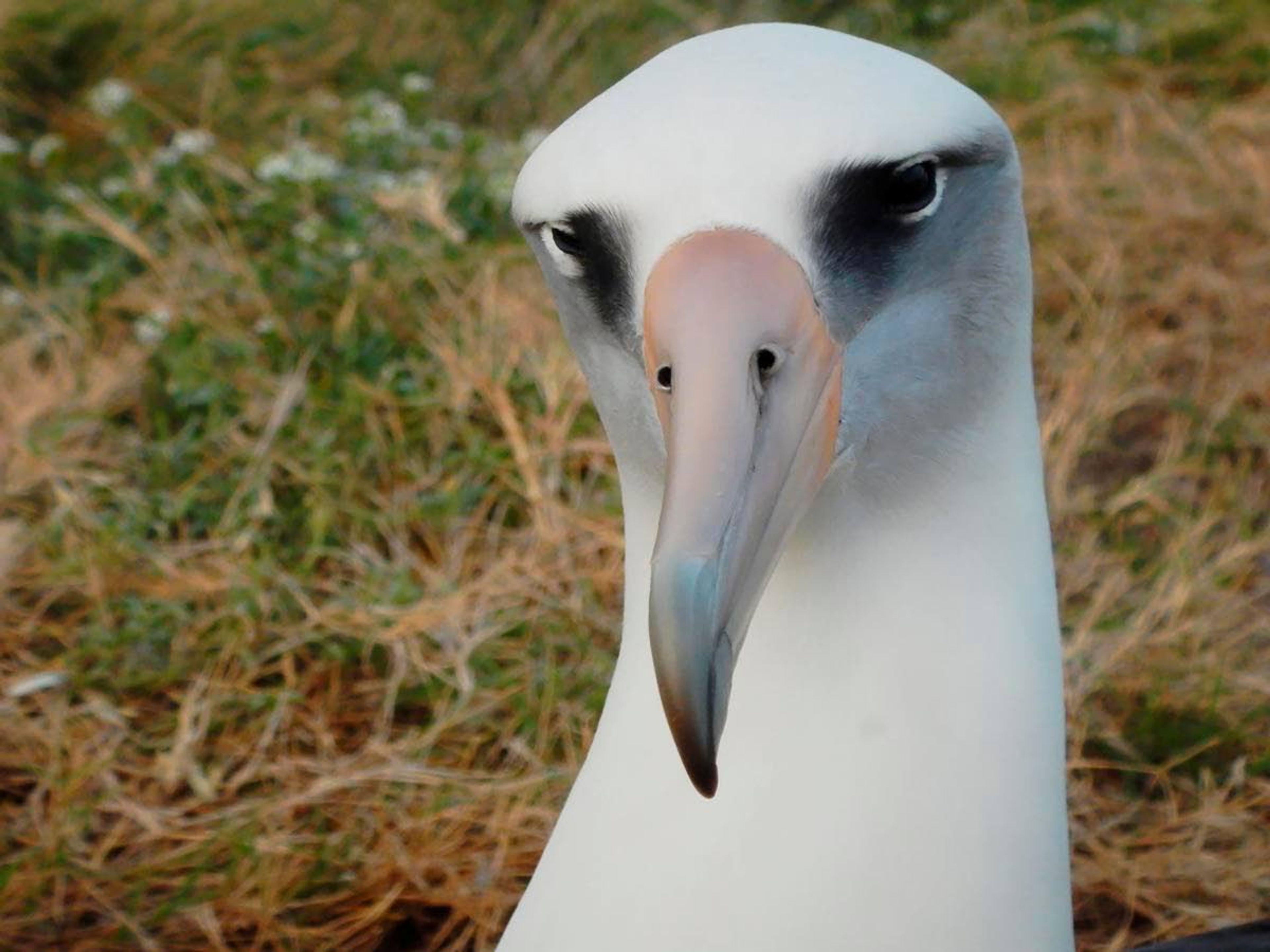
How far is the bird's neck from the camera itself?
5.49 feet

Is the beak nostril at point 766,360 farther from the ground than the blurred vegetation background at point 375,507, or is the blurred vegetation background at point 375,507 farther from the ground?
the beak nostril at point 766,360

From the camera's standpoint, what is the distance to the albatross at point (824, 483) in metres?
1.50

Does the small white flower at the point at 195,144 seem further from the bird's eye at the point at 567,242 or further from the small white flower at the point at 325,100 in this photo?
the bird's eye at the point at 567,242

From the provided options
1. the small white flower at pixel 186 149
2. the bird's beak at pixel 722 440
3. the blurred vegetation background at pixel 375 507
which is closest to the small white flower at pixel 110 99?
the blurred vegetation background at pixel 375 507

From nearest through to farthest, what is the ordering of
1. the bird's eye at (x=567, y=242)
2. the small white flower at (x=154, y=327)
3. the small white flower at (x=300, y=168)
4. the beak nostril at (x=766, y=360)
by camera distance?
the beak nostril at (x=766, y=360), the bird's eye at (x=567, y=242), the small white flower at (x=154, y=327), the small white flower at (x=300, y=168)

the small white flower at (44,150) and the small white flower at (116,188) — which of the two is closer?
the small white flower at (116,188)

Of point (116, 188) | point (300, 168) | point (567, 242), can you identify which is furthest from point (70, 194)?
point (567, 242)

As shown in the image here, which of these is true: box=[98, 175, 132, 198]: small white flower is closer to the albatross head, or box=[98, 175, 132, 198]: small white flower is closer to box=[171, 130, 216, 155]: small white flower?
box=[171, 130, 216, 155]: small white flower

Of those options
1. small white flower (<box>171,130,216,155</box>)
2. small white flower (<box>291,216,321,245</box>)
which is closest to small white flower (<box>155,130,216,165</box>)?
small white flower (<box>171,130,216,155</box>)

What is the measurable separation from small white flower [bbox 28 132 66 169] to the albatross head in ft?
13.1

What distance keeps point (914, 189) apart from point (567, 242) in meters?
0.32

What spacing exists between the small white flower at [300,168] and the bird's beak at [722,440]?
328 cm

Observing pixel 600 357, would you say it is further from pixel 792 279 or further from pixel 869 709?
pixel 869 709

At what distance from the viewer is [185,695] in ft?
10.8
